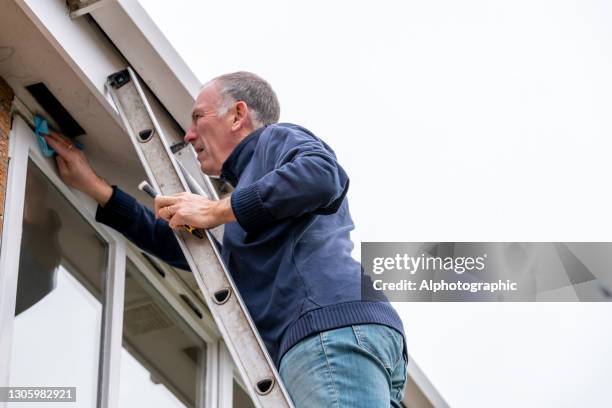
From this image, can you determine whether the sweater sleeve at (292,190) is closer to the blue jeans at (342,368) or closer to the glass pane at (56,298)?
the blue jeans at (342,368)

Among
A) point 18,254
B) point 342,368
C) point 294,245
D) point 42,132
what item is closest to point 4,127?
point 42,132

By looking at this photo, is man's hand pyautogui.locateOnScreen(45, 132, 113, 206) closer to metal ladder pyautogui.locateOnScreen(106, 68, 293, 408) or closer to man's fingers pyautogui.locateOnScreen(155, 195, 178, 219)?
metal ladder pyautogui.locateOnScreen(106, 68, 293, 408)

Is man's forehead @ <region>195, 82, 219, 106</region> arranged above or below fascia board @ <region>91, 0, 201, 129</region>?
below

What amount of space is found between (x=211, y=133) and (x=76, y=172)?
605mm

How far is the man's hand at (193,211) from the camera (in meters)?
3.56

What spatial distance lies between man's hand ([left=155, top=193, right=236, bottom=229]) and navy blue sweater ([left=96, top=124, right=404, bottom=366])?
72 mm

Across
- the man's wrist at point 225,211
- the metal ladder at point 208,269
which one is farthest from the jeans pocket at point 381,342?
the man's wrist at point 225,211

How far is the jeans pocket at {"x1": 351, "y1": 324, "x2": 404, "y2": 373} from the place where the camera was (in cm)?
338

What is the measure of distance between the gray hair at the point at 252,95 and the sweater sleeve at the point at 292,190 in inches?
29.1

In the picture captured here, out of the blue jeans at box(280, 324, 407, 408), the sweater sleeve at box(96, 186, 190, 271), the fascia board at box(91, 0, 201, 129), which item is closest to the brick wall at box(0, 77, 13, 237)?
the fascia board at box(91, 0, 201, 129)

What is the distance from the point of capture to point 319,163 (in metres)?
3.54

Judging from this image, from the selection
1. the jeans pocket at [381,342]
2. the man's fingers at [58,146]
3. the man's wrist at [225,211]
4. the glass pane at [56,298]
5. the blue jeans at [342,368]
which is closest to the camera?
the blue jeans at [342,368]

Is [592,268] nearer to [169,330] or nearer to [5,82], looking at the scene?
[169,330]

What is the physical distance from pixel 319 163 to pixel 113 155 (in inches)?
55.8
